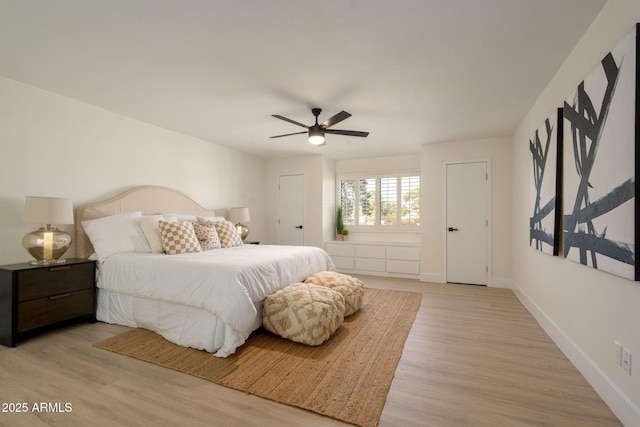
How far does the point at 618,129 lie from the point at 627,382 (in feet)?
4.37

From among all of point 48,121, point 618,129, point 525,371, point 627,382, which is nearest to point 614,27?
point 618,129

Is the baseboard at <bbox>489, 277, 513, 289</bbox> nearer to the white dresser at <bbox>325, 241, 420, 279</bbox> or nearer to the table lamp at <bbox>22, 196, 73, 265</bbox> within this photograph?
the white dresser at <bbox>325, 241, 420, 279</bbox>

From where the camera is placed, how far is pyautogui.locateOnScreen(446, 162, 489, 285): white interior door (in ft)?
15.6

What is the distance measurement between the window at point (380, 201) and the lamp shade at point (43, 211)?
463 centimetres

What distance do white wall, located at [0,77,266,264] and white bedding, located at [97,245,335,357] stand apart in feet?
2.84

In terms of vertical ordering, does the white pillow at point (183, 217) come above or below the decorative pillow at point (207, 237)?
above

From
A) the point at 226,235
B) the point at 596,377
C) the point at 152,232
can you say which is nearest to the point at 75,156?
the point at 152,232

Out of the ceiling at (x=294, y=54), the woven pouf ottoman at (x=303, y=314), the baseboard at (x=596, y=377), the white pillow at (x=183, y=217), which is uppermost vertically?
the ceiling at (x=294, y=54)

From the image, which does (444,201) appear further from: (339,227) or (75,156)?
(75,156)

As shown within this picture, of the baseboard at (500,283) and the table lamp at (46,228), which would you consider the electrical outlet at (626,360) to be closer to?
the baseboard at (500,283)

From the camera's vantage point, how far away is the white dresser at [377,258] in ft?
17.2

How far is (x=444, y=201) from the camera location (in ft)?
16.3

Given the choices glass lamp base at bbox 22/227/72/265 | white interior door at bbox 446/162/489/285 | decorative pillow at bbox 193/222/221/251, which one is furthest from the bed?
white interior door at bbox 446/162/489/285

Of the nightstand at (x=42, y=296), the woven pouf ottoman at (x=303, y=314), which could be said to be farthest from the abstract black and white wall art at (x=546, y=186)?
the nightstand at (x=42, y=296)
